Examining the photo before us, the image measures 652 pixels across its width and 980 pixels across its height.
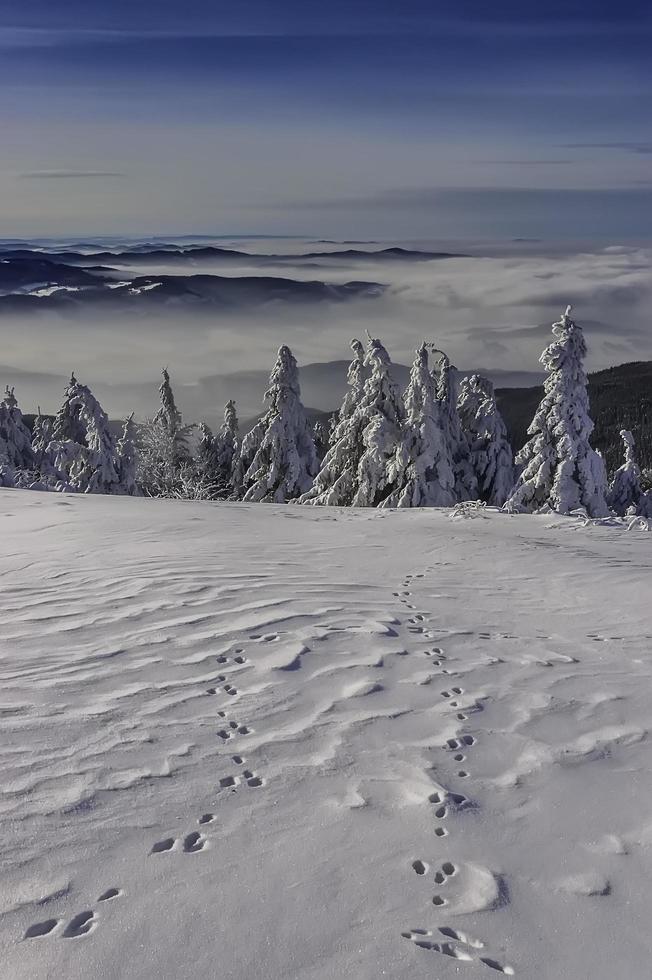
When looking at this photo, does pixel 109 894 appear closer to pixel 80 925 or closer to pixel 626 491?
pixel 80 925

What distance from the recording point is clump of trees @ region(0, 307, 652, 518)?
23.9m

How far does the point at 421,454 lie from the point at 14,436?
18598 millimetres

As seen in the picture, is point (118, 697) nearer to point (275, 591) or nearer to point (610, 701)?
point (275, 591)

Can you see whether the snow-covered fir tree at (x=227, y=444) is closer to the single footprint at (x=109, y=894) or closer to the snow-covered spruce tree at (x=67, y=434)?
the snow-covered spruce tree at (x=67, y=434)

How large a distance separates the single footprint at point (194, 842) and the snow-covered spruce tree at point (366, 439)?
77.4 feet

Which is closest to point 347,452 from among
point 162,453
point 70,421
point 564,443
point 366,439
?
point 366,439

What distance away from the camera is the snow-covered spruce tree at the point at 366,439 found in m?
27.4

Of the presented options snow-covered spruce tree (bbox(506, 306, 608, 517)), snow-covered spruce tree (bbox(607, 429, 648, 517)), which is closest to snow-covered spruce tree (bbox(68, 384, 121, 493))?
snow-covered spruce tree (bbox(506, 306, 608, 517))

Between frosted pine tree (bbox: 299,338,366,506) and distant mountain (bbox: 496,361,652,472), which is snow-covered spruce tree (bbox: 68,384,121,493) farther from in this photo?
distant mountain (bbox: 496,361,652,472)

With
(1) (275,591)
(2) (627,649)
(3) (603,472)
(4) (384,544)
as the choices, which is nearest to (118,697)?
(1) (275,591)

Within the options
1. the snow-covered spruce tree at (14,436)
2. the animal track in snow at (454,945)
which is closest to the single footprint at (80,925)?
the animal track in snow at (454,945)

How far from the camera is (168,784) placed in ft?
14.9

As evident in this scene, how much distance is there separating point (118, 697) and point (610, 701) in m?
3.76

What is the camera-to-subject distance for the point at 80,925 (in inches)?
134
